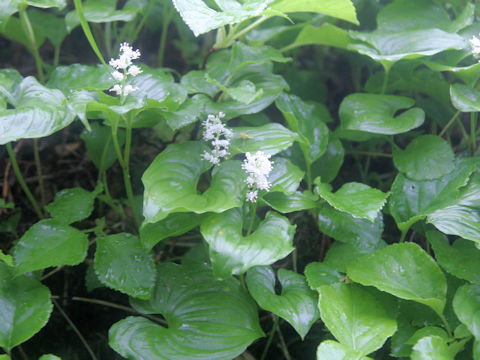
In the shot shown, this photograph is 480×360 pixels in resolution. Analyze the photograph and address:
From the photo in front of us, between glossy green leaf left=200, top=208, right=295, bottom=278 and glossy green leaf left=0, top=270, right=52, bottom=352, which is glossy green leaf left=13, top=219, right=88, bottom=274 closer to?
glossy green leaf left=0, top=270, right=52, bottom=352

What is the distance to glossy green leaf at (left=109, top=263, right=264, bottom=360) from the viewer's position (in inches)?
41.8

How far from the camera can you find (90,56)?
205 centimetres

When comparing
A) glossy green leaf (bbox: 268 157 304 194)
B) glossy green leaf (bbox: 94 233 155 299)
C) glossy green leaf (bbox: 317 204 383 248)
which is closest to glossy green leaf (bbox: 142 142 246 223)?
glossy green leaf (bbox: 268 157 304 194)

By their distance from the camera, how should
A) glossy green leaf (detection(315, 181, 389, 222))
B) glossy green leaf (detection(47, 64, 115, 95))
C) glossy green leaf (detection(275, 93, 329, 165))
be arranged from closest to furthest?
1. glossy green leaf (detection(315, 181, 389, 222))
2. glossy green leaf (detection(47, 64, 115, 95))
3. glossy green leaf (detection(275, 93, 329, 165))

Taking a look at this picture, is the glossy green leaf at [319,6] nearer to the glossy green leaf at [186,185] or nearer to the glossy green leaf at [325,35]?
the glossy green leaf at [325,35]

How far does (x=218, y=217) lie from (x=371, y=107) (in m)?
0.66

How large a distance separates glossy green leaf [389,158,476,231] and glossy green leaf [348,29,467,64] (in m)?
0.35

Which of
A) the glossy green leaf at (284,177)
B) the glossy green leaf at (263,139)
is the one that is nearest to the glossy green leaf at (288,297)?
the glossy green leaf at (284,177)

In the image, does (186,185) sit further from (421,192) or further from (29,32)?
(29,32)

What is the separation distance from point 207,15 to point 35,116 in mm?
487

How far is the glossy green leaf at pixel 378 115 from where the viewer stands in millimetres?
1312

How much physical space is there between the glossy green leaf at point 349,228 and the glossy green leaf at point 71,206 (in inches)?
27.3

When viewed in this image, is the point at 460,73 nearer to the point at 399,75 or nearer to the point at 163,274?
the point at 399,75

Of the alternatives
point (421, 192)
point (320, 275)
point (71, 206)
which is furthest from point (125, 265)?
point (421, 192)
